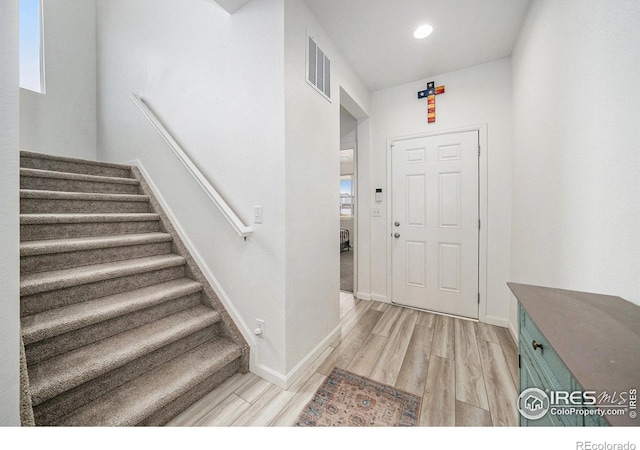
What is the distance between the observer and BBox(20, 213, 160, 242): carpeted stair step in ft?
5.52

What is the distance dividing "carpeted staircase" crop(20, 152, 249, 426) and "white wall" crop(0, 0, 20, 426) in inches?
16.2

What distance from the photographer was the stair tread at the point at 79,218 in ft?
5.46

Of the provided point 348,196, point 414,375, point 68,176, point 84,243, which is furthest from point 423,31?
point 348,196

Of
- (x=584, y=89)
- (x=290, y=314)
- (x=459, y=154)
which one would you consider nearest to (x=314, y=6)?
(x=584, y=89)

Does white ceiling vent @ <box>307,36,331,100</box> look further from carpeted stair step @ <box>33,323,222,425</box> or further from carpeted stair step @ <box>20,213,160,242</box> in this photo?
carpeted stair step @ <box>33,323,222,425</box>

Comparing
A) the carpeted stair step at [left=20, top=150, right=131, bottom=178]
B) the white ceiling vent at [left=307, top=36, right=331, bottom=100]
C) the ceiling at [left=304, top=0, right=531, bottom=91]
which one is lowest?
the carpeted stair step at [left=20, top=150, right=131, bottom=178]

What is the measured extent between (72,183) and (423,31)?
11.3 feet

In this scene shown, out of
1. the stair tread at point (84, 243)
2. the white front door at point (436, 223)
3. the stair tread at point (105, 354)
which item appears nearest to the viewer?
the stair tread at point (105, 354)

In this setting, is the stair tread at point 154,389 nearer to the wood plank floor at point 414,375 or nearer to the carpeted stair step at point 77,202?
the wood plank floor at point 414,375

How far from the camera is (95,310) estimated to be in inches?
57.7

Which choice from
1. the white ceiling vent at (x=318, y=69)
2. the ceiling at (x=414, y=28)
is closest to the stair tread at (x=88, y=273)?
the white ceiling vent at (x=318, y=69)

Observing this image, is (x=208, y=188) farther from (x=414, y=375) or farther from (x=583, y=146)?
(x=583, y=146)

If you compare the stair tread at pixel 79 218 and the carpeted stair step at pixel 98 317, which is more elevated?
the stair tread at pixel 79 218

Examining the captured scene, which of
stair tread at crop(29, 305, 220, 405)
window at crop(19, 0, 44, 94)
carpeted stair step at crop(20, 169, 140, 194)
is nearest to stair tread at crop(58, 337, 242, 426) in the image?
stair tread at crop(29, 305, 220, 405)
